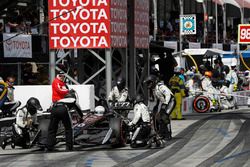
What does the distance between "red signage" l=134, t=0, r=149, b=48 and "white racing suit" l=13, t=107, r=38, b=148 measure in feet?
33.0

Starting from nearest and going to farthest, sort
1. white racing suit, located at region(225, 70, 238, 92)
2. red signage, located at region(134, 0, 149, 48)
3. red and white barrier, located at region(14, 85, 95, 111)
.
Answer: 1. red and white barrier, located at region(14, 85, 95, 111)
2. red signage, located at region(134, 0, 149, 48)
3. white racing suit, located at region(225, 70, 238, 92)

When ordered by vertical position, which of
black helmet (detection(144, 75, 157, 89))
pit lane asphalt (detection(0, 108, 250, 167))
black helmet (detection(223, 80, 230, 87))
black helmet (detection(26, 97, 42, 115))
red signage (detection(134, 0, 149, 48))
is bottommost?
pit lane asphalt (detection(0, 108, 250, 167))

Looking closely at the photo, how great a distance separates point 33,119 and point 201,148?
3.94m

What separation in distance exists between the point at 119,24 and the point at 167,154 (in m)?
10.0

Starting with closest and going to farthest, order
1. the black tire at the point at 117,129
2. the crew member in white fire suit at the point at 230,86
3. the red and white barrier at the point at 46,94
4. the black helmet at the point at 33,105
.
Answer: the black tire at the point at 117,129 → the black helmet at the point at 33,105 → the red and white barrier at the point at 46,94 → the crew member in white fire suit at the point at 230,86

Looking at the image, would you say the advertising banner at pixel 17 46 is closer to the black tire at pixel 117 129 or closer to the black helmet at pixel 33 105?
the black helmet at pixel 33 105

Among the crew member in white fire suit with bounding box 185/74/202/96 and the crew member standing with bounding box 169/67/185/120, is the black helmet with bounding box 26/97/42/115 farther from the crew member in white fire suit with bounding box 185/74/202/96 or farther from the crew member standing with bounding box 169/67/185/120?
the crew member in white fire suit with bounding box 185/74/202/96

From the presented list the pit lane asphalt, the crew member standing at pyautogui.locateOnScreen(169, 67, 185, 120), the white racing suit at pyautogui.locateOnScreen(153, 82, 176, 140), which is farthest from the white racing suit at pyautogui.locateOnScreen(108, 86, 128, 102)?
the white racing suit at pyautogui.locateOnScreen(153, 82, 176, 140)

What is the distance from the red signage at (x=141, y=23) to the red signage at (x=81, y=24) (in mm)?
3229

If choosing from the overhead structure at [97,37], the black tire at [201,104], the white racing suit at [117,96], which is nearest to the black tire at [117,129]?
the white racing suit at [117,96]

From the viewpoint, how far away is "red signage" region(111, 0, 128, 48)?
2448cm

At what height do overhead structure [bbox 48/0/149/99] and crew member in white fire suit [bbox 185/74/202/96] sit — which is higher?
overhead structure [bbox 48/0/149/99]

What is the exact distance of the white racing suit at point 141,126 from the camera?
55.7 ft

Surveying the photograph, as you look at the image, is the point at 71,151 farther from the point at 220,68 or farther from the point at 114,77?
the point at 220,68
